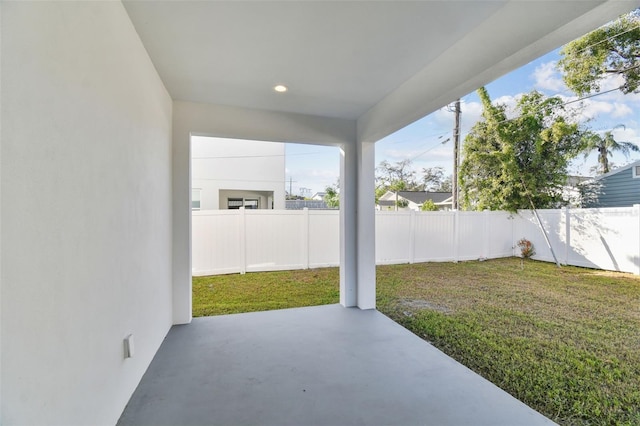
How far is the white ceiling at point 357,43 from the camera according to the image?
1.65 metres

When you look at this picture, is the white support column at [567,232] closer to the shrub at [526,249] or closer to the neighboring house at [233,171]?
the shrub at [526,249]


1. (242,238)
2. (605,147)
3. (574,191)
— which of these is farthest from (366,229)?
(574,191)

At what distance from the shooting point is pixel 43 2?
3.23ft

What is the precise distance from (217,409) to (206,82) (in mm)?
2760

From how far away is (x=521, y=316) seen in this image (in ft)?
11.5

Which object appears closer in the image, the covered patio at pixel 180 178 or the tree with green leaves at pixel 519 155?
the covered patio at pixel 180 178

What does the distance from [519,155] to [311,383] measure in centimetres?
712

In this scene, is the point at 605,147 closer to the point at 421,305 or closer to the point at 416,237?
the point at 416,237

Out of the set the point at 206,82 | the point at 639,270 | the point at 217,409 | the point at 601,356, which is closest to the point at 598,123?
the point at 639,270

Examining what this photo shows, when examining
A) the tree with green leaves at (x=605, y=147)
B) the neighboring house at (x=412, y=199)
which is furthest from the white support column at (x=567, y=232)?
A: the neighboring house at (x=412, y=199)

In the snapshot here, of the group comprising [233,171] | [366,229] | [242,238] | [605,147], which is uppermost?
[233,171]

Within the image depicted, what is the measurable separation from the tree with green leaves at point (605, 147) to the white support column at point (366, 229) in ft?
10.9

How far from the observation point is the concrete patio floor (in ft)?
5.56

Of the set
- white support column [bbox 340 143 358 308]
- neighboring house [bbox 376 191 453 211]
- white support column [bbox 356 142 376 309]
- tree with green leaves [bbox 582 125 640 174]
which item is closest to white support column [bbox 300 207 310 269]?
white support column [bbox 340 143 358 308]
